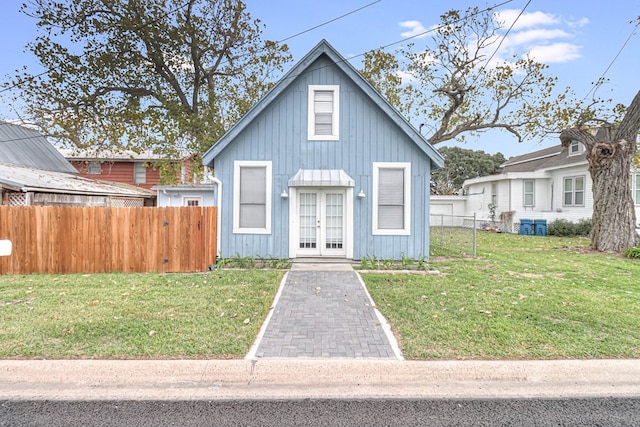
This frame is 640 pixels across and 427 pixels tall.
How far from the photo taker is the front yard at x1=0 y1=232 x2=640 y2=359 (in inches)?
163

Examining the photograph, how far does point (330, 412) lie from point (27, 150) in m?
24.8

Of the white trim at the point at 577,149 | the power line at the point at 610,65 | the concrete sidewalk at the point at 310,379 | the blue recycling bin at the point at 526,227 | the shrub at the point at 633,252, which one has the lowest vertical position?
the concrete sidewalk at the point at 310,379

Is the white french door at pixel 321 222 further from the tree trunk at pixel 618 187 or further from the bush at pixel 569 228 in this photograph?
the bush at pixel 569 228

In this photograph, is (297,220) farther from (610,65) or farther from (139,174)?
(139,174)

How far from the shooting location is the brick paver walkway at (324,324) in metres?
4.19

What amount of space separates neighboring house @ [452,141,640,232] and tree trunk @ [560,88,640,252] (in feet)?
21.2

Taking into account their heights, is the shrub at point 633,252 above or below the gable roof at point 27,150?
below

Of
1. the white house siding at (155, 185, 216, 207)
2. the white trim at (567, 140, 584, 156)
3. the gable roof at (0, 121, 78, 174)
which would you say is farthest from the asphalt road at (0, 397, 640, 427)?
the white trim at (567, 140, 584, 156)

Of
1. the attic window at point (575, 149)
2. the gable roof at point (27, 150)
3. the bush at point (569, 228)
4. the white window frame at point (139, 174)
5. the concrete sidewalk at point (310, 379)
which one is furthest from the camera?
the white window frame at point (139, 174)

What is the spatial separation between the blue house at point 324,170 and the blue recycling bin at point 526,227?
46.6 ft

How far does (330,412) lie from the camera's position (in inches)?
121

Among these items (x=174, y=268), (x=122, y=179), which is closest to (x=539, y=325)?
(x=174, y=268)

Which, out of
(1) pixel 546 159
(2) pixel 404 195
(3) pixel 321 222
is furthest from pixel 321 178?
(1) pixel 546 159

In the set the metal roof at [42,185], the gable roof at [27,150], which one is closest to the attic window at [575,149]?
the metal roof at [42,185]
